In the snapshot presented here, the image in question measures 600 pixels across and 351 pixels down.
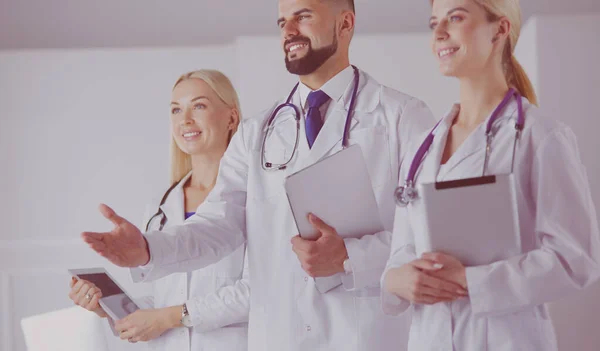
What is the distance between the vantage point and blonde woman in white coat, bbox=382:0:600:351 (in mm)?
1384

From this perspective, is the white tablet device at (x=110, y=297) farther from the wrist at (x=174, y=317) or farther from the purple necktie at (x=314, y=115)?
the purple necktie at (x=314, y=115)

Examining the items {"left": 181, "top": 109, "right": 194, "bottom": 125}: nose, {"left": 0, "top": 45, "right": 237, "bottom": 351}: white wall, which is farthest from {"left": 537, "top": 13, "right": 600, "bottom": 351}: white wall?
{"left": 181, "top": 109, "right": 194, "bottom": 125}: nose

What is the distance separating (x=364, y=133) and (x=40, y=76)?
3.21 metres

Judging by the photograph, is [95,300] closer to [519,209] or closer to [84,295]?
[84,295]

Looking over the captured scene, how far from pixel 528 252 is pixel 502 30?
465 millimetres

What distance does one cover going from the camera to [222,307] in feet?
8.17

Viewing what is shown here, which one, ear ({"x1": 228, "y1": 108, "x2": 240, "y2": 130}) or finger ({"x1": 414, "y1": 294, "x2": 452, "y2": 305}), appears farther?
ear ({"x1": 228, "y1": 108, "x2": 240, "y2": 130})

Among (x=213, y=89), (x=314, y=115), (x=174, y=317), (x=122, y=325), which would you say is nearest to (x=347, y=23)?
(x=314, y=115)

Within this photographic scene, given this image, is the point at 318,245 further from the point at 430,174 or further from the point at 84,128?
the point at 84,128

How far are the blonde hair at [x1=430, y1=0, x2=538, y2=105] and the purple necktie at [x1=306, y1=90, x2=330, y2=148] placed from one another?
2.01 ft

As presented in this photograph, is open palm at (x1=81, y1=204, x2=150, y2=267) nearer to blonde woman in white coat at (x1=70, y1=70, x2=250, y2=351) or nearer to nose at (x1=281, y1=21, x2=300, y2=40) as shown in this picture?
blonde woman in white coat at (x1=70, y1=70, x2=250, y2=351)

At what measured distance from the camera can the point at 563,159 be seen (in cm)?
143

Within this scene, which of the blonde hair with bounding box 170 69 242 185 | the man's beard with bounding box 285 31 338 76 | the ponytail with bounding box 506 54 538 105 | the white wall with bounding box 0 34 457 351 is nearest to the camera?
the ponytail with bounding box 506 54 538 105

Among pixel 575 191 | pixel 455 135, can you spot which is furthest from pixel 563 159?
pixel 455 135
